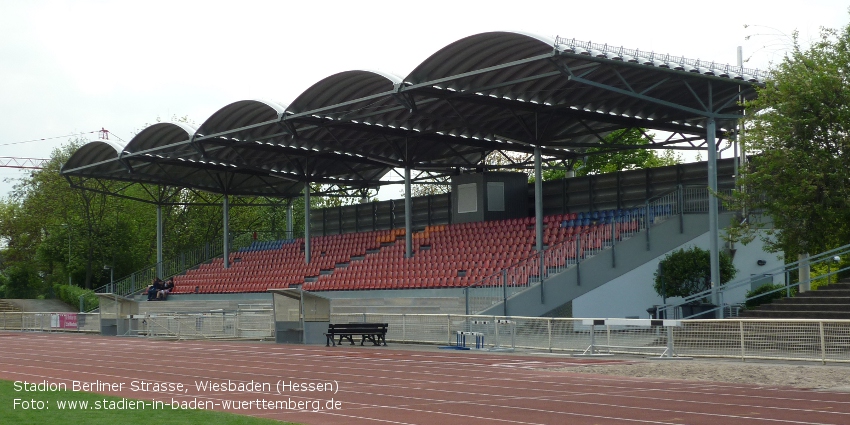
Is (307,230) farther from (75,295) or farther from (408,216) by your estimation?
(75,295)

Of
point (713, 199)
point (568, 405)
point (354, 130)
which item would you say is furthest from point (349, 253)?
point (568, 405)

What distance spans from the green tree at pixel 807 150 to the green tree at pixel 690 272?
138 inches

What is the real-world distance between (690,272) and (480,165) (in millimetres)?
14484

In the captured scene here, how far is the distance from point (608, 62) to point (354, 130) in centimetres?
1498

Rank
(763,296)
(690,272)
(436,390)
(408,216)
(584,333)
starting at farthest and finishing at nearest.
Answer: (408,216), (690,272), (763,296), (584,333), (436,390)

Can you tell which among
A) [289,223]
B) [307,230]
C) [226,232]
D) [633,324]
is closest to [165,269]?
[226,232]

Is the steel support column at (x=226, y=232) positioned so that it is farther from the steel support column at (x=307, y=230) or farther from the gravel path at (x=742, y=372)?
the gravel path at (x=742, y=372)

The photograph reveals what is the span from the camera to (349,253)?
4650 cm

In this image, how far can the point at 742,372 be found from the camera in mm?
18562

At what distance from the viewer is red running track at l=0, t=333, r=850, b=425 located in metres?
12.6

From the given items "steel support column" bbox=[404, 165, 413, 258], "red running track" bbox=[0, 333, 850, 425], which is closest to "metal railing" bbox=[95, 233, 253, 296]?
"steel support column" bbox=[404, 165, 413, 258]

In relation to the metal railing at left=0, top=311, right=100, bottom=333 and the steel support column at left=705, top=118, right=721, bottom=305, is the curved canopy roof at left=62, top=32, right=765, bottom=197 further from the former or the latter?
the metal railing at left=0, top=311, right=100, bottom=333

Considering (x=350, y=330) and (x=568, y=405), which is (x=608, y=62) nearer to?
(x=350, y=330)

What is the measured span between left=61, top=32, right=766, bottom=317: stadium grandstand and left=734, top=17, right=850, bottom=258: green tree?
241cm
